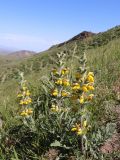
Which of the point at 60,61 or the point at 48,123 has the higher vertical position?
the point at 60,61

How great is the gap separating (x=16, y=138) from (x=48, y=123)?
76 centimetres

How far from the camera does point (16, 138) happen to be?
5992mm

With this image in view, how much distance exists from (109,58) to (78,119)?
4.41 meters

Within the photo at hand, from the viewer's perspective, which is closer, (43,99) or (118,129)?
(118,129)

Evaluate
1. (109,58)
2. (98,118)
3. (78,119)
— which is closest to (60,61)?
(78,119)

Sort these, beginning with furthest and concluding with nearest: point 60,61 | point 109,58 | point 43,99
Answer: point 109,58 < point 43,99 < point 60,61

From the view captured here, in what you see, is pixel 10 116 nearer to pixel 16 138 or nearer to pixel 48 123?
pixel 16 138

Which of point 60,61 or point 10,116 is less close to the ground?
point 60,61

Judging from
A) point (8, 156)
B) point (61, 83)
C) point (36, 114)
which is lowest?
point (8, 156)

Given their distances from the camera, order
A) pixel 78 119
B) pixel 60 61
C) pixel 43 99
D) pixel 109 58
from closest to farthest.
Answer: pixel 78 119, pixel 60 61, pixel 43 99, pixel 109 58

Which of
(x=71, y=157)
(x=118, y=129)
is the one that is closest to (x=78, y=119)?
(x=71, y=157)

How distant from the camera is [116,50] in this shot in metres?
9.94

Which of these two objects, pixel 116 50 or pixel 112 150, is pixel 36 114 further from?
pixel 116 50

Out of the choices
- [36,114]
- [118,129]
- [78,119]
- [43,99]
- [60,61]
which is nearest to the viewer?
[78,119]
